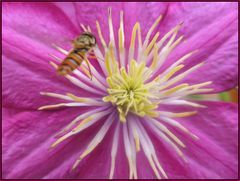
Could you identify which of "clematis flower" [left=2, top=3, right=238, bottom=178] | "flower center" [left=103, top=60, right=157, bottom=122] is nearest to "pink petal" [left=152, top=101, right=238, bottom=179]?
"clematis flower" [left=2, top=3, right=238, bottom=178]

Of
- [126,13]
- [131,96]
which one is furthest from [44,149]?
[126,13]

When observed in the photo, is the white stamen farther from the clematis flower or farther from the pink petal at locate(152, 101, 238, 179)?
the pink petal at locate(152, 101, 238, 179)

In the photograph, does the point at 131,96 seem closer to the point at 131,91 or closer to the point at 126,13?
the point at 131,91

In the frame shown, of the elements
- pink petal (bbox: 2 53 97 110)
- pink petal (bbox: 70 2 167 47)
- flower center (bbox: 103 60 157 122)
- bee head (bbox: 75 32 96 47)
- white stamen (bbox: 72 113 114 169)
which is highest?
pink petal (bbox: 70 2 167 47)

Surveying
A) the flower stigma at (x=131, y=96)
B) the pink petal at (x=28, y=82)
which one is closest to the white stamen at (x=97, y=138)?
the flower stigma at (x=131, y=96)

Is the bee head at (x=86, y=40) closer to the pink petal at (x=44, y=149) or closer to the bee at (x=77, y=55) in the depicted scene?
the bee at (x=77, y=55)

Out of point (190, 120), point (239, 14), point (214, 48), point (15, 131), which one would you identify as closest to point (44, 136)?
point (15, 131)
